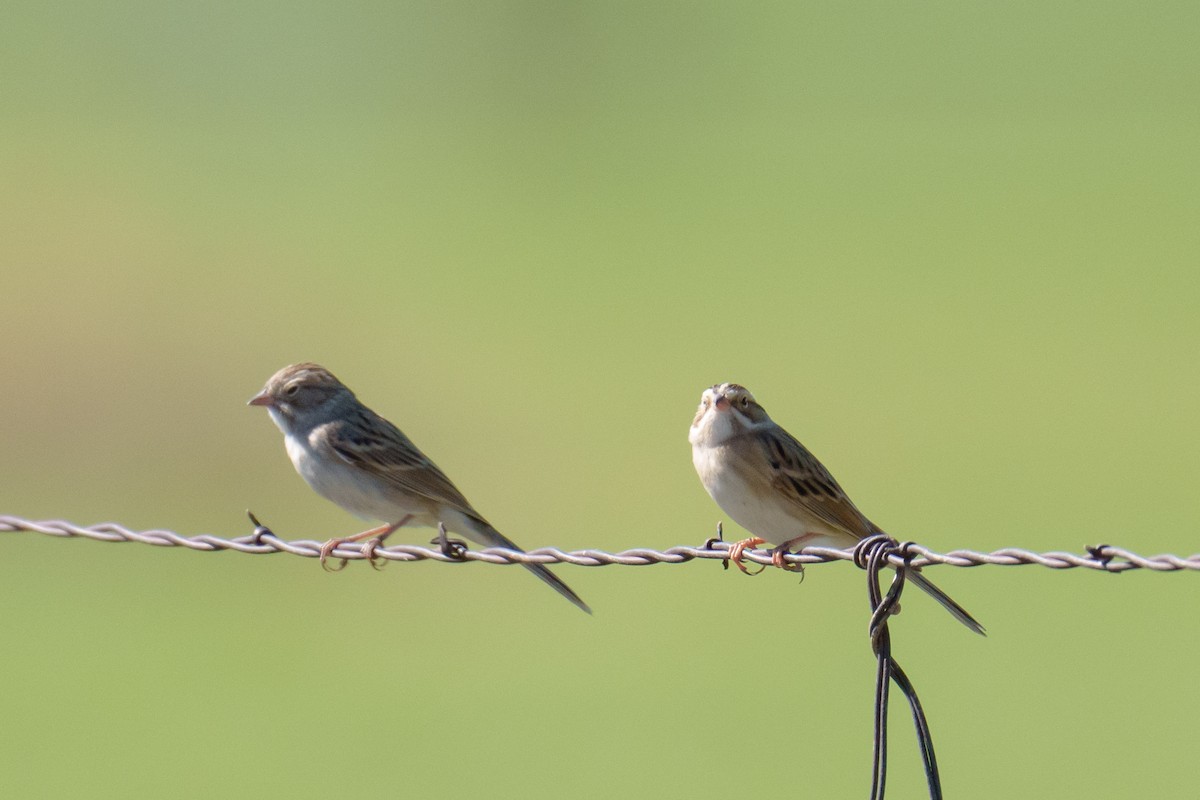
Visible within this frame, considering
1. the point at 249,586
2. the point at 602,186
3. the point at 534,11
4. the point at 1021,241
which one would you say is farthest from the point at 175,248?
the point at 534,11

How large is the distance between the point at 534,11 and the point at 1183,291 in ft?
121

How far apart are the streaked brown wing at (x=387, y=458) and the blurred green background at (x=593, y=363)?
2.48 meters

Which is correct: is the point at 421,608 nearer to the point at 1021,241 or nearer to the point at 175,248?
the point at 175,248

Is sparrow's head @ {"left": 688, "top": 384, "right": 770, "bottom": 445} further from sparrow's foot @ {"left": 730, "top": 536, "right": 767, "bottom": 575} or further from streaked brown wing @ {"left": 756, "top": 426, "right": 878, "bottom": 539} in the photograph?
sparrow's foot @ {"left": 730, "top": 536, "right": 767, "bottom": 575}

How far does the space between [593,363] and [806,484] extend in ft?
105

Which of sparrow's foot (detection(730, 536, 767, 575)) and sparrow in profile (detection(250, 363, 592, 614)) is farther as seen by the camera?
sparrow in profile (detection(250, 363, 592, 614))

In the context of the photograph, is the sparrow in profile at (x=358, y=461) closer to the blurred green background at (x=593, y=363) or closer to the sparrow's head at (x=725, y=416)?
the sparrow's head at (x=725, y=416)

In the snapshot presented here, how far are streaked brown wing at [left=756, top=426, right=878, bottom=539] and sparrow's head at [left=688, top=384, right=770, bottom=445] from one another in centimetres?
13

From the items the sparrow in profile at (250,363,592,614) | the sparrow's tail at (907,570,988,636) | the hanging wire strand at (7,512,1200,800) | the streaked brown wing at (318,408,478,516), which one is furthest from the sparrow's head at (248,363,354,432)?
the sparrow's tail at (907,570,988,636)

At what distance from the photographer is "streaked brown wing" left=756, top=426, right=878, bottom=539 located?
8320 mm

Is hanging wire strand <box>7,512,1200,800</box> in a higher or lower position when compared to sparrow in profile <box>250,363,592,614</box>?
lower

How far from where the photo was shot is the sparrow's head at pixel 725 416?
849 cm

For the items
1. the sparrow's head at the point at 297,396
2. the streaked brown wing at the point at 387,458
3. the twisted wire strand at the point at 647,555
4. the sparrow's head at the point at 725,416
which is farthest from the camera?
the sparrow's head at the point at 297,396

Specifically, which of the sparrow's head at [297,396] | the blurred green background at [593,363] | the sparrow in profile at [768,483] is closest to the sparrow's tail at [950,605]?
the sparrow in profile at [768,483]
